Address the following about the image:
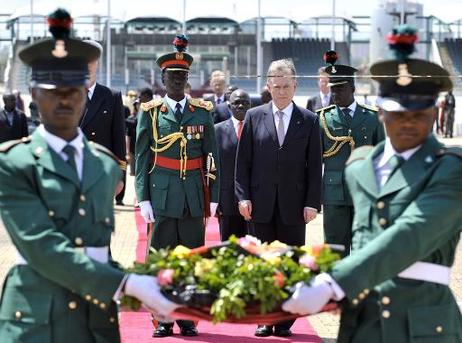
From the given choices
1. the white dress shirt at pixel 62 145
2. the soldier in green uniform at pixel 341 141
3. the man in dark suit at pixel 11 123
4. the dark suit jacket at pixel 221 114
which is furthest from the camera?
the man in dark suit at pixel 11 123

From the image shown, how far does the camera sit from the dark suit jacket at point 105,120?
29.2ft

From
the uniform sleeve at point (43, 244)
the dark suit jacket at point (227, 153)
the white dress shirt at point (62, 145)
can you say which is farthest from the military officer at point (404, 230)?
the dark suit jacket at point (227, 153)

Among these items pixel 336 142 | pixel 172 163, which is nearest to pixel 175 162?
pixel 172 163

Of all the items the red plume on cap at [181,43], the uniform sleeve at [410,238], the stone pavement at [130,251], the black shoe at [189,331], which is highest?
the red plume on cap at [181,43]

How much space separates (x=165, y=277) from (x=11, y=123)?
1361 centimetres

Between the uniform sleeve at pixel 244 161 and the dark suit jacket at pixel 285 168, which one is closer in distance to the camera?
the dark suit jacket at pixel 285 168

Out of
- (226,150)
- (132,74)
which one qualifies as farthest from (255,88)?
(226,150)

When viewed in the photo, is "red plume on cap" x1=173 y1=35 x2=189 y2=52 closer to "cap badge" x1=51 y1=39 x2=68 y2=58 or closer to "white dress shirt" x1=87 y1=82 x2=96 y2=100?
"white dress shirt" x1=87 y1=82 x2=96 y2=100

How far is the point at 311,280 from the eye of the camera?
4.87m

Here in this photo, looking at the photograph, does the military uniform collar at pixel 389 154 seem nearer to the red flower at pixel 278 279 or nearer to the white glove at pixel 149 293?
the red flower at pixel 278 279

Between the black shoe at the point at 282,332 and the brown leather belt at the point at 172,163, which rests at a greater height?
the brown leather belt at the point at 172,163

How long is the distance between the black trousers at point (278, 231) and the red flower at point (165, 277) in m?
3.82

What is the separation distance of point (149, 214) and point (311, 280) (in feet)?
12.7

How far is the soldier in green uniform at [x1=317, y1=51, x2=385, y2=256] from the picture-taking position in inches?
365
